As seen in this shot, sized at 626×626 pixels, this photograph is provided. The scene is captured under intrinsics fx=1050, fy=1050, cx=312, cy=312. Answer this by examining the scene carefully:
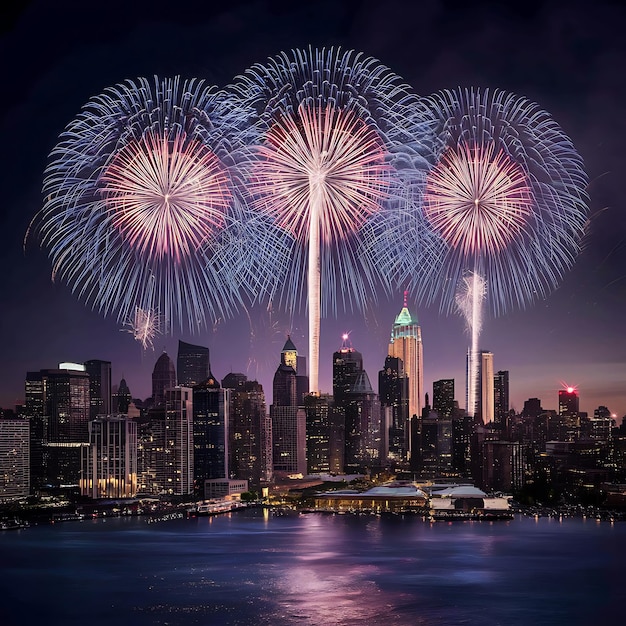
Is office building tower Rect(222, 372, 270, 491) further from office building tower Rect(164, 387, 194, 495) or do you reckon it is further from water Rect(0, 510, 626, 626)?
water Rect(0, 510, 626, 626)

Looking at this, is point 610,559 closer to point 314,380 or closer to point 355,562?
point 355,562

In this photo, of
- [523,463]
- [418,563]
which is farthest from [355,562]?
[523,463]

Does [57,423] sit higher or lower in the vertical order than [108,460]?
higher

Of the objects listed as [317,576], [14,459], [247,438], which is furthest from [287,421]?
[317,576]

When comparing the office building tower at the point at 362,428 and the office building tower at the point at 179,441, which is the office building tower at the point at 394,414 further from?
the office building tower at the point at 179,441

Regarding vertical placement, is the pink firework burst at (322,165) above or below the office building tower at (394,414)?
above

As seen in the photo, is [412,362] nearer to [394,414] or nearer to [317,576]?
[394,414]

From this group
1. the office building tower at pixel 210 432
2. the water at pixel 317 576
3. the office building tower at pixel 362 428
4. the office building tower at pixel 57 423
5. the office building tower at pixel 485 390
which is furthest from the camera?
the office building tower at pixel 362 428

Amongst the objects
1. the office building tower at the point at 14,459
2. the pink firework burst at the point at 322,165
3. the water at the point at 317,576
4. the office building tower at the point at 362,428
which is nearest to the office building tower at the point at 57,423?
the office building tower at the point at 14,459
